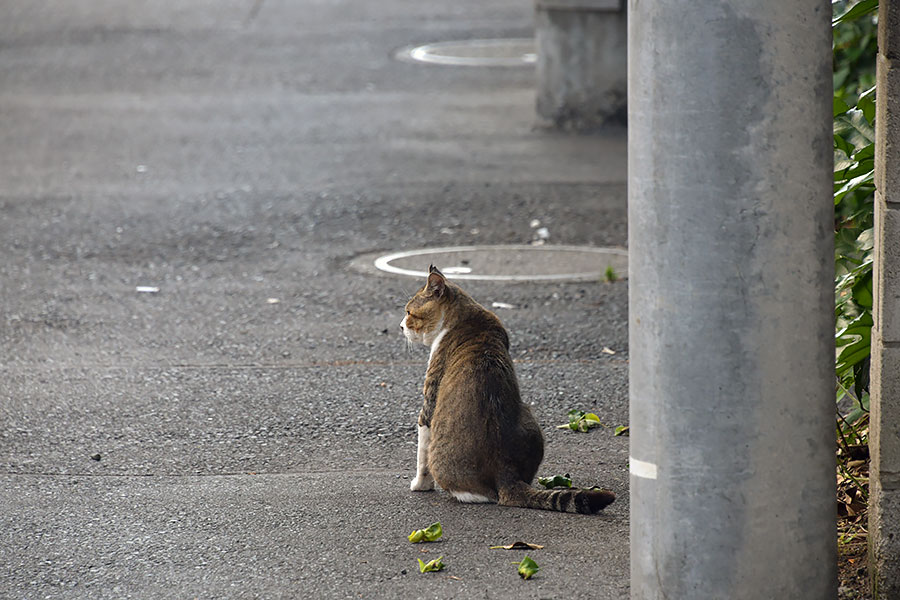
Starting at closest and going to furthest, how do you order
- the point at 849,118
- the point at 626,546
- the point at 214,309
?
the point at 626,546
the point at 849,118
the point at 214,309

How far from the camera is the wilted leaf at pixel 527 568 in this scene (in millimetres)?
4242

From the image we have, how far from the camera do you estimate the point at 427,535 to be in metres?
4.57

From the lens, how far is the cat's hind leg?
4996 mm

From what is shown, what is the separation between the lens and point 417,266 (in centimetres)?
867

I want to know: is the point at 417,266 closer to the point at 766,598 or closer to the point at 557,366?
the point at 557,366

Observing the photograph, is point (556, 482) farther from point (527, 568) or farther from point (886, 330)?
point (886, 330)

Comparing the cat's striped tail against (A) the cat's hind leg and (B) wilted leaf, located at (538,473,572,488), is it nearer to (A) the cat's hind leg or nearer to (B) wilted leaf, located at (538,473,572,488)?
(B) wilted leaf, located at (538,473,572,488)

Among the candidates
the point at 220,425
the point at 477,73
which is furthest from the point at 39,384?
the point at 477,73

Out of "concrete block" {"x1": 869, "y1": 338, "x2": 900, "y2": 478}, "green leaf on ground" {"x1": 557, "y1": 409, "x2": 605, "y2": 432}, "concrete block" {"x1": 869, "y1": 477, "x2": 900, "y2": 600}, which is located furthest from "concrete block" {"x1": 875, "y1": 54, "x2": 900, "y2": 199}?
"green leaf on ground" {"x1": 557, "y1": 409, "x2": 605, "y2": 432}

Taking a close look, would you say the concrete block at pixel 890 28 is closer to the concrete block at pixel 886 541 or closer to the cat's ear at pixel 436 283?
the concrete block at pixel 886 541

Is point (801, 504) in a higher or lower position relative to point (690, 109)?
lower

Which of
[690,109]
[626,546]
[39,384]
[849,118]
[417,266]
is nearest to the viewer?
[690,109]

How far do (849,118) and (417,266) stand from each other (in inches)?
154

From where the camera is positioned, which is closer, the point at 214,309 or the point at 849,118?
the point at 849,118
